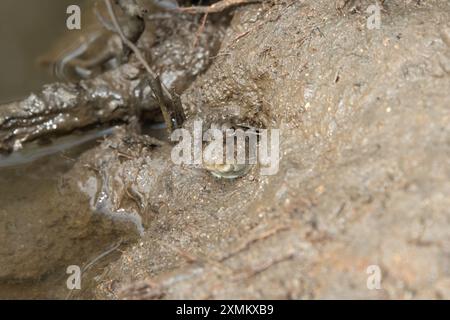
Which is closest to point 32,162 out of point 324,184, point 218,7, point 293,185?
point 218,7

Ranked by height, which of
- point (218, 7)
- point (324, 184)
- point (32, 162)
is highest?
point (218, 7)

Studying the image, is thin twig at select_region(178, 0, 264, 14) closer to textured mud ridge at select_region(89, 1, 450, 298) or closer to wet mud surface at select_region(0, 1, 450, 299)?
wet mud surface at select_region(0, 1, 450, 299)

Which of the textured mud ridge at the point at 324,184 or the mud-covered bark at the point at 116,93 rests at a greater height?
the mud-covered bark at the point at 116,93

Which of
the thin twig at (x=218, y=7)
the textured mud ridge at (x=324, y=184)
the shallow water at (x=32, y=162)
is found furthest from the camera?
the thin twig at (x=218, y=7)

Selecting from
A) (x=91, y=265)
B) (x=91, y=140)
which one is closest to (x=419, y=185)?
(x=91, y=265)

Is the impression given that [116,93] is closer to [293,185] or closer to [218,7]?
[218,7]

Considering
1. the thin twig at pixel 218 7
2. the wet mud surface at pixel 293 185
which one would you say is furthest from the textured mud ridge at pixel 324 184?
the thin twig at pixel 218 7

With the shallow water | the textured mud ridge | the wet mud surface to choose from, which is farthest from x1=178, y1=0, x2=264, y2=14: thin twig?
the shallow water

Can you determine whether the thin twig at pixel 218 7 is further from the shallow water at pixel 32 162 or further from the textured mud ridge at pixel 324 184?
the shallow water at pixel 32 162
